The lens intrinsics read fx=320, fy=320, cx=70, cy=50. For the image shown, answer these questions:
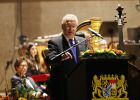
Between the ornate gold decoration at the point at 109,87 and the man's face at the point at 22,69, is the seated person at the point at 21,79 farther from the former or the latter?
the ornate gold decoration at the point at 109,87

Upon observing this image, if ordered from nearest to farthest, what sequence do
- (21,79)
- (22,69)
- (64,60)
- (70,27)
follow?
(64,60)
(70,27)
(21,79)
(22,69)

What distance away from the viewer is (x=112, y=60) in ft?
11.3

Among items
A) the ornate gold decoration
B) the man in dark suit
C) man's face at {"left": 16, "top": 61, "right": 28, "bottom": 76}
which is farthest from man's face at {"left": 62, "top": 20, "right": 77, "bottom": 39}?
man's face at {"left": 16, "top": 61, "right": 28, "bottom": 76}

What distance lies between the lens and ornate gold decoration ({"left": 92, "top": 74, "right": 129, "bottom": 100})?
338 centimetres

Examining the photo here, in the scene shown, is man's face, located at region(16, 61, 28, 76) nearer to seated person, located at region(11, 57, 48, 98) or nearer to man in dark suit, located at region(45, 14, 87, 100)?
seated person, located at region(11, 57, 48, 98)

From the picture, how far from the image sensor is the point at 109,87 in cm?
340

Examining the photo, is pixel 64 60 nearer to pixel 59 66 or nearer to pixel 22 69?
pixel 59 66

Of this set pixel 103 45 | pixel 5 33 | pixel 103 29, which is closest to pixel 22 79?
pixel 103 45

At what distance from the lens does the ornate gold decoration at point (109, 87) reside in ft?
11.1

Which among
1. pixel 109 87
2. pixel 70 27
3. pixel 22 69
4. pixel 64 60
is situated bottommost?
pixel 109 87

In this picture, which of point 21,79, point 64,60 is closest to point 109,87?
point 64,60

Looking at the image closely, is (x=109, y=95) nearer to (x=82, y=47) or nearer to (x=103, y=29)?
(x=82, y=47)

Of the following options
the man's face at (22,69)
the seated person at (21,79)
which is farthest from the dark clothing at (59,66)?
the man's face at (22,69)

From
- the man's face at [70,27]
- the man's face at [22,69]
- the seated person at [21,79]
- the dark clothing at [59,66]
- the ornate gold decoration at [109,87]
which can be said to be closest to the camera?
the ornate gold decoration at [109,87]
